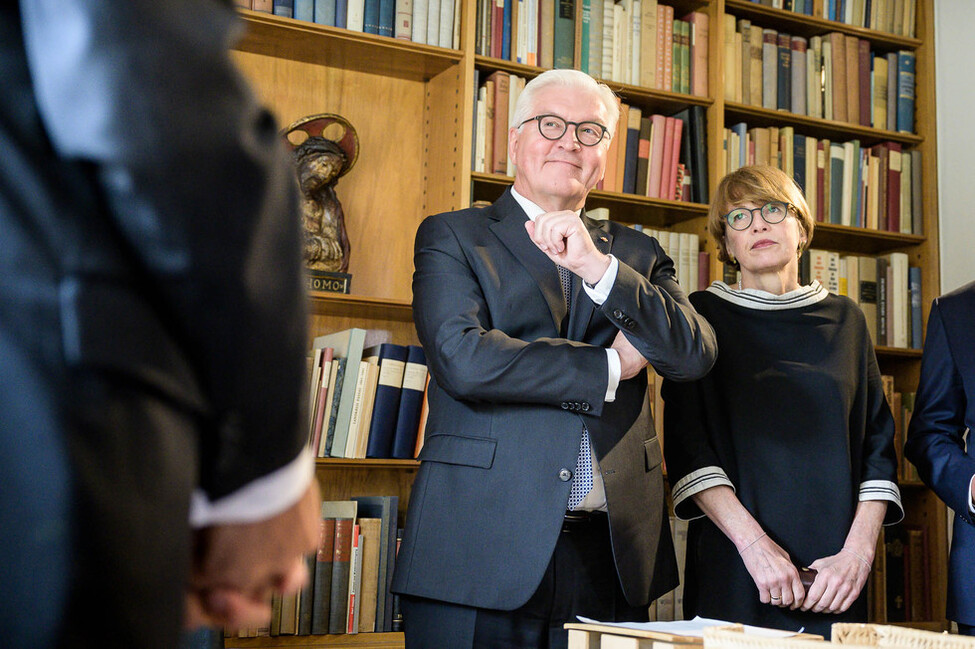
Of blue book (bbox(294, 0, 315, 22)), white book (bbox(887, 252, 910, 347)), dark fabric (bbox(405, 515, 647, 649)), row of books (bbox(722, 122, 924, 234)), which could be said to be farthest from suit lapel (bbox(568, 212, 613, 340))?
white book (bbox(887, 252, 910, 347))

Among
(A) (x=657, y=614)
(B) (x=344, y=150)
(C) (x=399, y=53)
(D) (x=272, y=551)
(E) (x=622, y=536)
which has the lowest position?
(A) (x=657, y=614)

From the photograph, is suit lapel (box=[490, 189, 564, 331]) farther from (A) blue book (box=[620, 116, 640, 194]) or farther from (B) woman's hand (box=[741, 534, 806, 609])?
(A) blue book (box=[620, 116, 640, 194])

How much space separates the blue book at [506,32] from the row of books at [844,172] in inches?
32.1

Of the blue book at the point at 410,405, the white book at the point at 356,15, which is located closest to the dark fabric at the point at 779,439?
the blue book at the point at 410,405

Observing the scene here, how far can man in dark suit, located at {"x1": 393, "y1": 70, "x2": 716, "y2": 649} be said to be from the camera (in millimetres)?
1715

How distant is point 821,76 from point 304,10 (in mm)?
1851

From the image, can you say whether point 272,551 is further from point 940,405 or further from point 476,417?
point 940,405

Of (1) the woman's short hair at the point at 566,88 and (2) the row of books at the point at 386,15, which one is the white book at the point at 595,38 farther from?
(1) the woman's short hair at the point at 566,88

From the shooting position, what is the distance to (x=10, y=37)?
23.1 inches

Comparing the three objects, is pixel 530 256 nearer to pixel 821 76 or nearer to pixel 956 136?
pixel 821 76

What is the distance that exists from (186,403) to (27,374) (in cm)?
9

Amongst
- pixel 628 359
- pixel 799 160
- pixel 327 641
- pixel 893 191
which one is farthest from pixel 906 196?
pixel 327 641

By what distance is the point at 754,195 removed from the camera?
2293 mm

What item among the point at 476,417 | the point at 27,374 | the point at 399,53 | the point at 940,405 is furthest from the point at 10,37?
the point at 399,53
